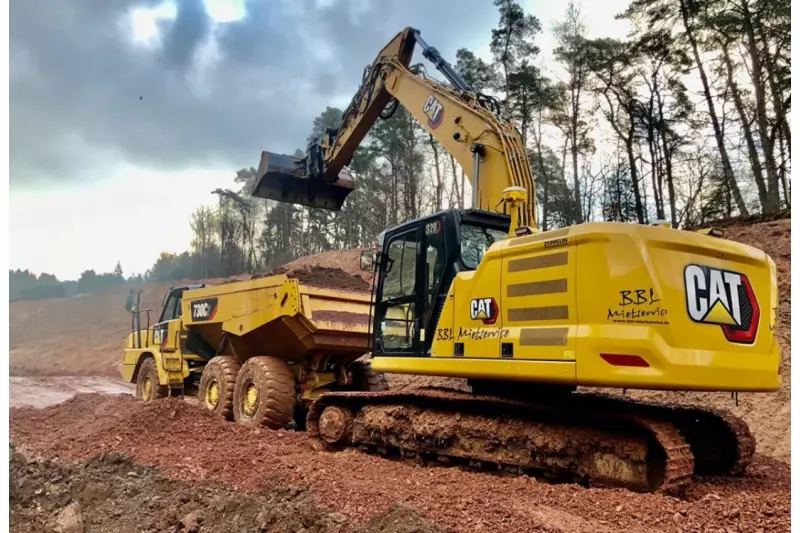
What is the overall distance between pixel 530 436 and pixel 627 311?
1.23 m

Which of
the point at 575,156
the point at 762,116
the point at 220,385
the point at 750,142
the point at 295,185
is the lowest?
the point at 220,385

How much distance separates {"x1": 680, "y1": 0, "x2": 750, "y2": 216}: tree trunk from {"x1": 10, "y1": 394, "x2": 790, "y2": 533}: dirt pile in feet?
28.3

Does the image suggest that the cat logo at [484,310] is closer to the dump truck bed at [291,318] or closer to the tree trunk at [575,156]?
the dump truck bed at [291,318]

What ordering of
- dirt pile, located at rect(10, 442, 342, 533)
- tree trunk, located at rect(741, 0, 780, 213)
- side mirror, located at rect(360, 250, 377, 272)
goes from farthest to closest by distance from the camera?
tree trunk, located at rect(741, 0, 780, 213), side mirror, located at rect(360, 250, 377, 272), dirt pile, located at rect(10, 442, 342, 533)

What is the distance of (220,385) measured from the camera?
7602 mm

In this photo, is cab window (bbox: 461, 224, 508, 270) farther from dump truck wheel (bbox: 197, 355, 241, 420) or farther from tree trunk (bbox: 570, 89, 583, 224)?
tree trunk (bbox: 570, 89, 583, 224)

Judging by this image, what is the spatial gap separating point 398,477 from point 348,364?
349cm

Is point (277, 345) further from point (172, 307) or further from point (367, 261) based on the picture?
point (172, 307)

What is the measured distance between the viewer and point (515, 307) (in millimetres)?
4297

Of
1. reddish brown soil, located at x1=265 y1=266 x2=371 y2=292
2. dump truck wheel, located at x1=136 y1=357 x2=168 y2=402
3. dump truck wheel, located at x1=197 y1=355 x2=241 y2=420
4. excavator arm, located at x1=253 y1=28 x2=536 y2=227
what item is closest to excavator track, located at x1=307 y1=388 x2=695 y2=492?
excavator arm, located at x1=253 y1=28 x2=536 y2=227

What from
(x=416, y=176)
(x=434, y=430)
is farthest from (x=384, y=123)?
(x=434, y=430)

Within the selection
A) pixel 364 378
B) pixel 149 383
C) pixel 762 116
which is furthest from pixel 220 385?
pixel 762 116

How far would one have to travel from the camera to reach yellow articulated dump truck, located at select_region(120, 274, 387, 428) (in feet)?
22.7

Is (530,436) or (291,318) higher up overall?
(291,318)
